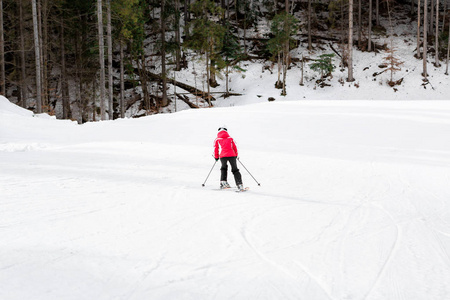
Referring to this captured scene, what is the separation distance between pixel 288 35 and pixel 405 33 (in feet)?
68.4

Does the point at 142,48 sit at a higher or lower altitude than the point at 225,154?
higher

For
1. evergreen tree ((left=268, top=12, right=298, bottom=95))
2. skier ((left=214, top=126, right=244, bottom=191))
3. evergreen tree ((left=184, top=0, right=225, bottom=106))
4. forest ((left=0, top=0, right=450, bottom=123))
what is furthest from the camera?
evergreen tree ((left=268, top=12, right=298, bottom=95))

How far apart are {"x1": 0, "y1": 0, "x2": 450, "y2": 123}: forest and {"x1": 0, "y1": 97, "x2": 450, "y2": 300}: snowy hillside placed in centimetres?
1373

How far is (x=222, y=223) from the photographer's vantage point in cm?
510

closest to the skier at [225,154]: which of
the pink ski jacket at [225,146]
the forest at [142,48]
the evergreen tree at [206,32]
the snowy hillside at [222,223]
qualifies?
the pink ski jacket at [225,146]

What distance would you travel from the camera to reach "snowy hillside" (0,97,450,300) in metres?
3.25

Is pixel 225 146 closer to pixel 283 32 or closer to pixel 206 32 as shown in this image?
pixel 206 32

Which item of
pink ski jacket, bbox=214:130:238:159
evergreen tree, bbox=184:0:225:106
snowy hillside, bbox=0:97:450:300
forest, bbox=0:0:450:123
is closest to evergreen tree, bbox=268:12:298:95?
forest, bbox=0:0:450:123

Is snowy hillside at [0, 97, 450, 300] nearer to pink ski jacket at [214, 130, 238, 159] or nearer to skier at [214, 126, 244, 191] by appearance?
skier at [214, 126, 244, 191]

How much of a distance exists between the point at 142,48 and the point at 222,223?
2936 cm

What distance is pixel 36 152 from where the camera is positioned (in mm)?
11219

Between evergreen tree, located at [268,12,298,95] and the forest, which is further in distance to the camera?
evergreen tree, located at [268,12,298,95]

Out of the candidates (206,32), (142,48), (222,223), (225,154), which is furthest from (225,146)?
(206,32)

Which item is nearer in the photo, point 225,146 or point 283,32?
point 225,146
